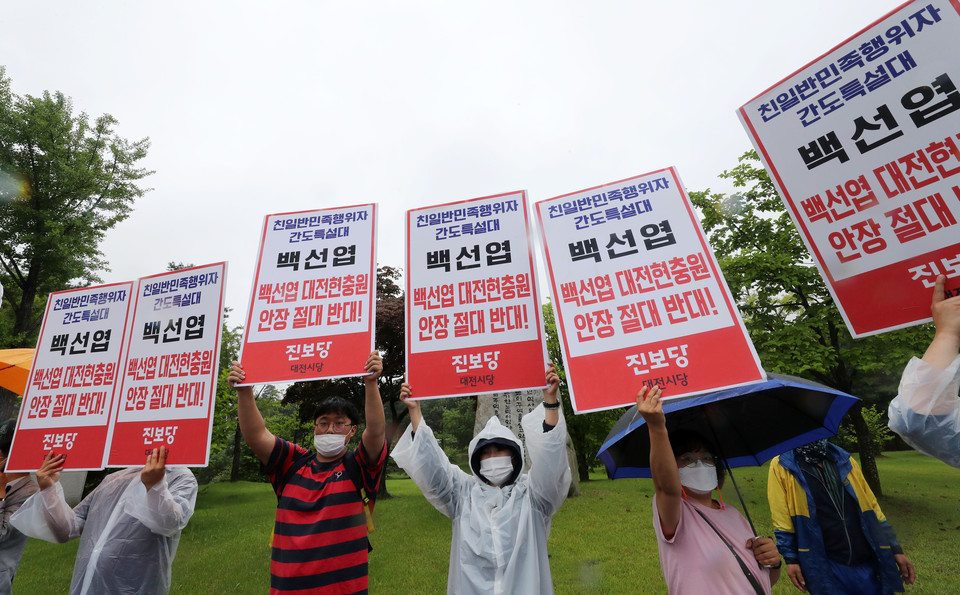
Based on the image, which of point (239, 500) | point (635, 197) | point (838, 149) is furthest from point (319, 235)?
point (239, 500)

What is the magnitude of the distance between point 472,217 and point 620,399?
67.3 inches

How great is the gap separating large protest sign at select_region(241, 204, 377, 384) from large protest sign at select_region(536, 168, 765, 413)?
1.34 meters

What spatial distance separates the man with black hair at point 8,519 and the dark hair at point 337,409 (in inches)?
96.9

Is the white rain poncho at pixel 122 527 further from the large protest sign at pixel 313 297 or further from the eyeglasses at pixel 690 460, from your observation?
the eyeglasses at pixel 690 460

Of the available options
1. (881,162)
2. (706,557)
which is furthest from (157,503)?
(881,162)

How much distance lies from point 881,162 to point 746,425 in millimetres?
1688

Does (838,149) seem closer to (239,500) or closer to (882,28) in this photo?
(882,28)

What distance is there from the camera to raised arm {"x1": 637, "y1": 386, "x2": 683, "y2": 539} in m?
2.12

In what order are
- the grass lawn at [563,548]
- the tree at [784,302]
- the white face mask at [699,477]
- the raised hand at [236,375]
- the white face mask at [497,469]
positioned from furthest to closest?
the tree at [784,302]
the grass lawn at [563,548]
the raised hand at [236,375]
the white face mask at [497,469]
the white face mask at [699,477]

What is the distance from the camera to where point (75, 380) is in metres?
3.67

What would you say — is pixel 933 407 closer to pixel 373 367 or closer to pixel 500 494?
pixel 500 494

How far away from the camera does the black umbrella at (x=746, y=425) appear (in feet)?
9.03

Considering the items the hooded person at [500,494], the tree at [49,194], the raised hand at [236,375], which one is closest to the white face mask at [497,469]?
the hooded person at [500,494]

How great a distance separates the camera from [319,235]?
356cm
